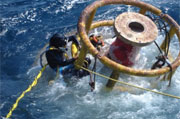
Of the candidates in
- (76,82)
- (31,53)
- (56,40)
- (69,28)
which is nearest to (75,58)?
(56,40)

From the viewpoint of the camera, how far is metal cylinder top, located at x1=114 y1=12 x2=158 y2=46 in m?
4.41

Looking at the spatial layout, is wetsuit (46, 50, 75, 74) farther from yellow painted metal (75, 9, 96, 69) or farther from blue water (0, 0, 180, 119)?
blue water (0, 0, 180, 119)

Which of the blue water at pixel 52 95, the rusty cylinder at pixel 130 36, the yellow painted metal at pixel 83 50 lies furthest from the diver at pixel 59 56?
the rusty cylinder at pixel 130 36

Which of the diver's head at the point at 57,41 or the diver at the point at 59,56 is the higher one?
the diver's head at the point at 57,41

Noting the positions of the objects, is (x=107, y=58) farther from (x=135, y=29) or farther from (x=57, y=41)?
(x=57, y=41)

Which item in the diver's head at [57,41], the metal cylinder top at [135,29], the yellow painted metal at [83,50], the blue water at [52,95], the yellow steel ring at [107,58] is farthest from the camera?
the blue water at [52,95]

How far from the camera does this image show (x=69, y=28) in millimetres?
8336

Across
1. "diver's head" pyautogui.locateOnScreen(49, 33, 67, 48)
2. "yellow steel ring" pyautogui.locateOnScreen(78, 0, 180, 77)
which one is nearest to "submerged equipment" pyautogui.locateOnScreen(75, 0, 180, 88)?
"yellow steel ring" pyautogui.locateOnScreen(78, 0, 180, 77)

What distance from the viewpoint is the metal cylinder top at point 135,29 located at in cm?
441

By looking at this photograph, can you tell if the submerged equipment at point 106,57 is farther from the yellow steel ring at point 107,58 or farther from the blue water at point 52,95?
the blue water at point 52,95

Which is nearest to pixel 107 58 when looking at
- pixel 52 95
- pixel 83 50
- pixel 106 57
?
pixel 106 57

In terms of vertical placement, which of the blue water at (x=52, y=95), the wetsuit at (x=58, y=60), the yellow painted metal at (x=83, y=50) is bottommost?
the blue water at (x=52, y=95)

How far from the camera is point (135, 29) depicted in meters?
4.95

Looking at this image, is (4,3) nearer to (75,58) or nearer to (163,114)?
(75,58)
